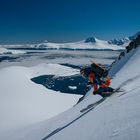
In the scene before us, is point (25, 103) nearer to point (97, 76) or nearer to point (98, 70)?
point (97, 76)

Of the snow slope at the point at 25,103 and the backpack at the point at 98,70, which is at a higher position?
the backpack at the point at 98,70

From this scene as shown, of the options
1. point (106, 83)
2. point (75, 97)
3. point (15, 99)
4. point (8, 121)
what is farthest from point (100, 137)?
point (75, 97)

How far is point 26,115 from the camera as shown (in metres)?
35.3

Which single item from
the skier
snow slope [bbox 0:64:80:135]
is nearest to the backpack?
the skier

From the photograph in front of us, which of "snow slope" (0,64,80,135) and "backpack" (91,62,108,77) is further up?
"backpack" (91,62,108,77)

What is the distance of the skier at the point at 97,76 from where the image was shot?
54.9 ft

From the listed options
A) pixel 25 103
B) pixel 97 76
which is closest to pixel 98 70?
pixel 97 76

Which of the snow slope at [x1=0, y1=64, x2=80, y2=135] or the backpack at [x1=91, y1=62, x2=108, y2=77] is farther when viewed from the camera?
the snow slope at [x1=0, y1=64, x2=80, y2=135]

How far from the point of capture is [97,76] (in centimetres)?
1695

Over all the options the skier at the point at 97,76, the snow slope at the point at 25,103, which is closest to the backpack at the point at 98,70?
the skier at the point at 97,76

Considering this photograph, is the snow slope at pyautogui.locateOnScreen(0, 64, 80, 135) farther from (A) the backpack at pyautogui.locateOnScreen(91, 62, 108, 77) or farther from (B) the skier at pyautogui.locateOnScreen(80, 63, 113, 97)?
(A) the backpack at pyautogui.locateOnScreen(91, 62, 108, 77)

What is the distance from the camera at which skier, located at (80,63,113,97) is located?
1673 cm

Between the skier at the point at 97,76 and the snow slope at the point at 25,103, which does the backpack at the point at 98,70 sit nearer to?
the skier at the point at 97,76

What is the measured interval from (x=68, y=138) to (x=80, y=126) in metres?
1.09
